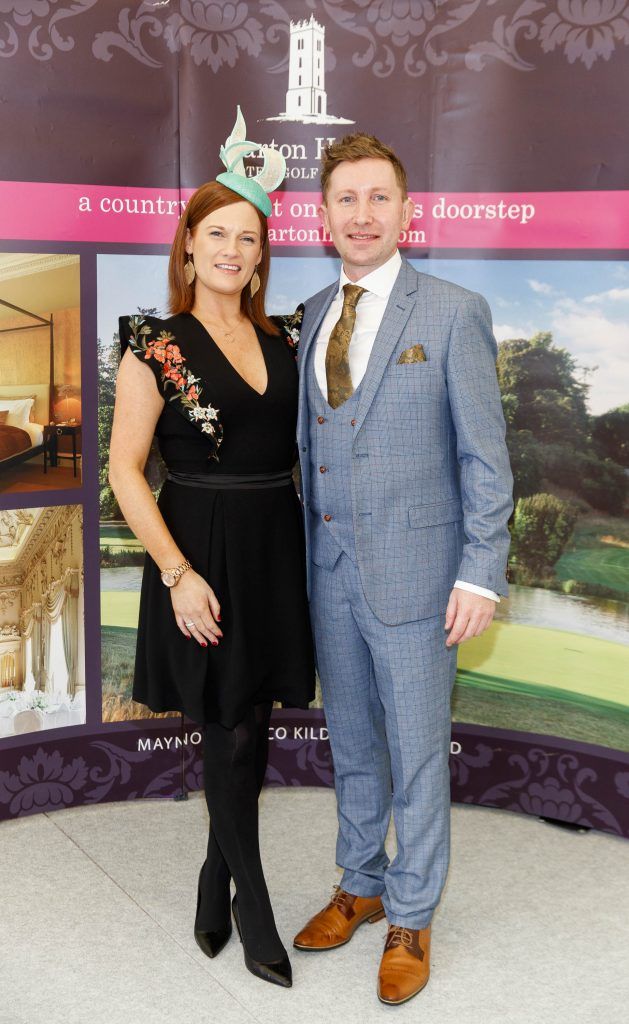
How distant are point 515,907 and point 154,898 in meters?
0.93

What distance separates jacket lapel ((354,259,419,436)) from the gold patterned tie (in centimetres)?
6

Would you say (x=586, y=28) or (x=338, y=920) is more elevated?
(x=586, y=28)

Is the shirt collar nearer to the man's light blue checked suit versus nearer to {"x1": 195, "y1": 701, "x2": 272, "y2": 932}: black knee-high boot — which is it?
the man's light blue checked suit

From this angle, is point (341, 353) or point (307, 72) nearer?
point (341, 353)

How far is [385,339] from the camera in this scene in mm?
1993

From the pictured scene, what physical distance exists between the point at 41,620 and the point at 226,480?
3.70 ft

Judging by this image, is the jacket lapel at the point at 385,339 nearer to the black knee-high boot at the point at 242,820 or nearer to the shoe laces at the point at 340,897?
the black knee-high boot at the point at 242,820

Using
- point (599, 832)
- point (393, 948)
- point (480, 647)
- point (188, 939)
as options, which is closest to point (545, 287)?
point (480, 647)

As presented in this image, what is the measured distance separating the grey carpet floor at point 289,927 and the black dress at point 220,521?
62cm

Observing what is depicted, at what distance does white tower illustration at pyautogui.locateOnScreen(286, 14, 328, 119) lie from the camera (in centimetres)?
272

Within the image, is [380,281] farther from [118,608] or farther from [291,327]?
[118,608]

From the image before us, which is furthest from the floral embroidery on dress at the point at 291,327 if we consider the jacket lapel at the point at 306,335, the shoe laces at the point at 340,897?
the shoe laces at the point at 340,897

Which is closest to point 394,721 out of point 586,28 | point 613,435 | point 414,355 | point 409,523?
point 409,523

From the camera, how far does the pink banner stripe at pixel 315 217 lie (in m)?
2.69
